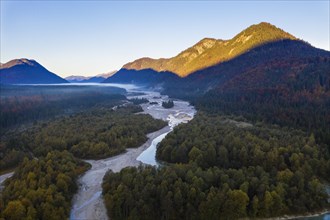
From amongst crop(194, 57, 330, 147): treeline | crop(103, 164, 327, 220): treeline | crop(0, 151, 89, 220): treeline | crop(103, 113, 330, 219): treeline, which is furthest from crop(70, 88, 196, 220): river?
crop(194, 57, 330, 147): treeline

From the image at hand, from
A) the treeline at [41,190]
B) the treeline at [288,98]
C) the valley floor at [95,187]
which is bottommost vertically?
the valley floor at [95,187]

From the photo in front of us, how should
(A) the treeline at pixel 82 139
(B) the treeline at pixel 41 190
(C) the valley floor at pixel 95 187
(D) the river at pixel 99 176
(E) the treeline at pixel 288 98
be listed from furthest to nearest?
1. (E) the treeline at pixel 288 98
2. (A) the treeline at pixel 82 139
3. (D) the river at pixel 99 176
4. (C) the valley floor at pixel 95 187
5. (B) the treeline at pixel 41 190

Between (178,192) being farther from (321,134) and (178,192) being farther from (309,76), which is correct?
(309,76)

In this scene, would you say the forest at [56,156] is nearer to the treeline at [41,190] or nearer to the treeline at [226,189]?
the treeline at [41,190]

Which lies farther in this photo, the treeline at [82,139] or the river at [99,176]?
the treeline at [82,139]

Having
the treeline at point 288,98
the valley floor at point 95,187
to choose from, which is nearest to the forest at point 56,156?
the valley floor at point 95,187

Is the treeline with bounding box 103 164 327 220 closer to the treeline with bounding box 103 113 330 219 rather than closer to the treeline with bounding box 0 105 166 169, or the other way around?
the treeline with bounding box 103 113 330 219

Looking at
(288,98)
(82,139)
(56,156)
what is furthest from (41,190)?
(288,98)
